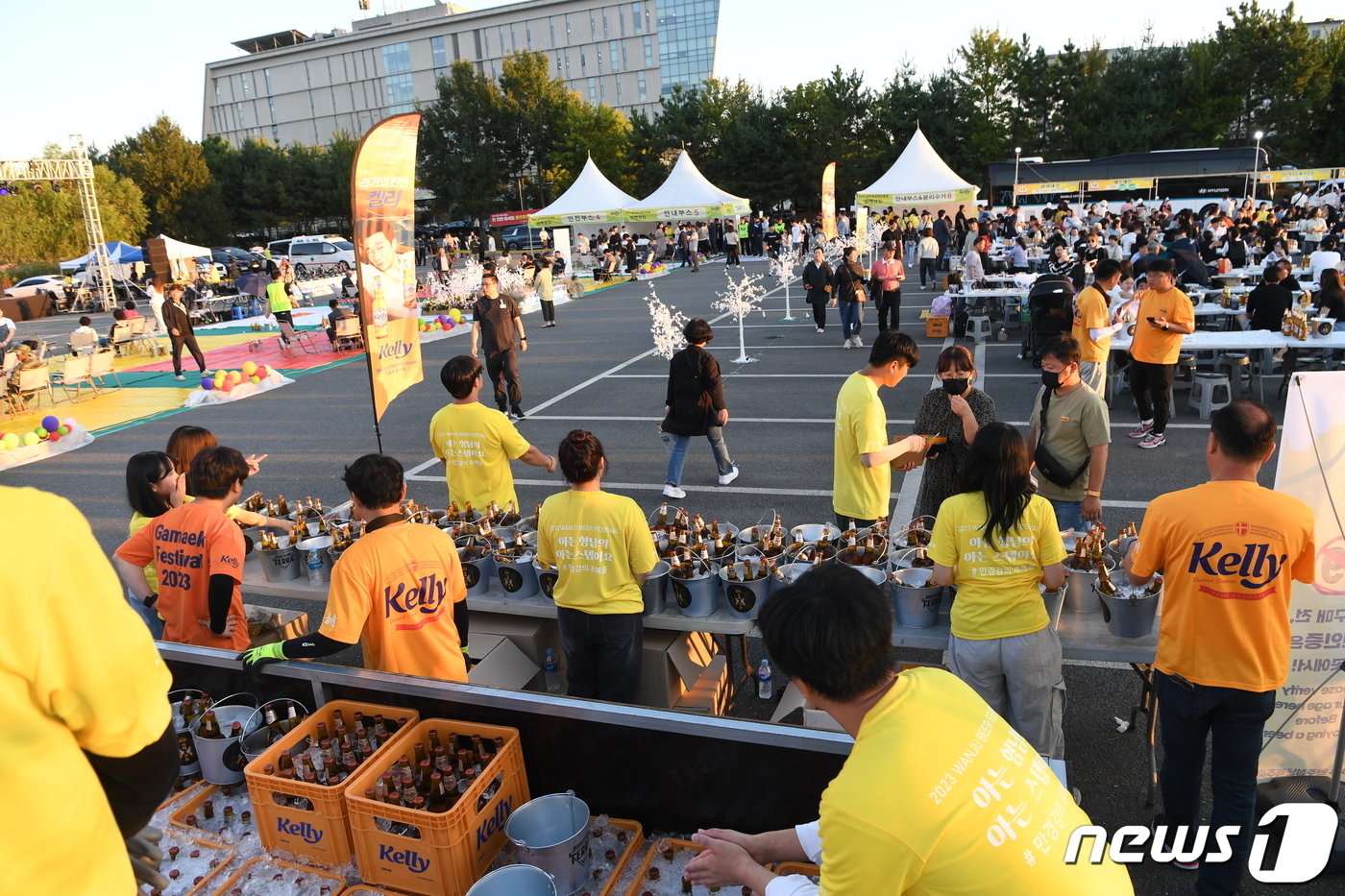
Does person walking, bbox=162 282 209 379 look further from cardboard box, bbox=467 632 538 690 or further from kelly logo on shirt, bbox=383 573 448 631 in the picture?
kelly logo on shirt, bbox=383 573 448 631

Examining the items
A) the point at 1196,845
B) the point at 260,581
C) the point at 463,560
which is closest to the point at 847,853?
the point at 1196,845

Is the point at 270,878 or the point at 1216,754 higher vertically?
the point at 270,878

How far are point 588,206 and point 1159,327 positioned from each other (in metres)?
23.1

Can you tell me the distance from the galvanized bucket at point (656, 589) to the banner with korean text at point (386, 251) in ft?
9.74

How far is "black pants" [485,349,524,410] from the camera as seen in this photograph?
11.0 metres

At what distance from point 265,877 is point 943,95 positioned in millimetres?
53697

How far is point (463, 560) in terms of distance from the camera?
4.80 metres

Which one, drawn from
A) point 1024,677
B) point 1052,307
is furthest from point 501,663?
point 1052,307

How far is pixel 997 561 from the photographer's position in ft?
11.0

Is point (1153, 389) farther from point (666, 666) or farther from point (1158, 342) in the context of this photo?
point (666, 666)

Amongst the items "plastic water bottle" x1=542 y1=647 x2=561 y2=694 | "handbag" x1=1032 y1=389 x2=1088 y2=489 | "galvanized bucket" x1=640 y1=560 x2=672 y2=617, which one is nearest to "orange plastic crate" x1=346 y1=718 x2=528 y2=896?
"galvanized bucket" x1=640 y1=560 x2=672 y2=617

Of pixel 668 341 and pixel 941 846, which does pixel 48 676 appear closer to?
pixel 941 846

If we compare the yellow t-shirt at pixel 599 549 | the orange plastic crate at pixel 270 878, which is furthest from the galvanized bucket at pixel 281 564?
the orange plastic crate at pixel 270 878

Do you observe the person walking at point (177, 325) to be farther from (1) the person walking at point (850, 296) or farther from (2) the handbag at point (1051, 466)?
(2) the handbag at point (1051, 466)
